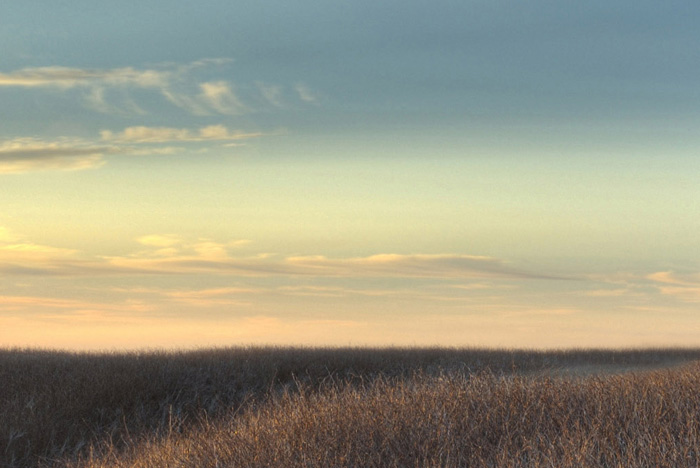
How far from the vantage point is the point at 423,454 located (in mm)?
5691

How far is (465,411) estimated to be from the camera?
6.59 meters

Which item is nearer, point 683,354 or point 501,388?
point 501,388

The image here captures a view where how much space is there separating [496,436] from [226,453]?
2.54 m

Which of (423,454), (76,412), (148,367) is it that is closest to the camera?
(423,454)

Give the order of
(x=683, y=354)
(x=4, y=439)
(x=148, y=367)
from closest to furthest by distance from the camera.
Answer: (x=4, y=439) → (x=148, y=367) → (x=683, y=354)

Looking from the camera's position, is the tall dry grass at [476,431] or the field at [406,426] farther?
the field at [406,426]

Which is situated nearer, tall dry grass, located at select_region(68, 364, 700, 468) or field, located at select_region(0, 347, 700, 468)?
tall dry grass, located at select_region(68, 364, 700, 468)

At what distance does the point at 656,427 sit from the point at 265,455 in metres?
3.76

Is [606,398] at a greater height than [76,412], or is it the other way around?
[606,398]

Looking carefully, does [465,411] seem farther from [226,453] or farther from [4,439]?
[4,439]

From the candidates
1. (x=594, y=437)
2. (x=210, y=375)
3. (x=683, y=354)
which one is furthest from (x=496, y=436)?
(x=683, y=354)

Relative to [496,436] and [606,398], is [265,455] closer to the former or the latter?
[496,436]

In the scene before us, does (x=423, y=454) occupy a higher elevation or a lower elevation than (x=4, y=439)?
higher

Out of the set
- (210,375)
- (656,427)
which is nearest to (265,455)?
(656,427)
